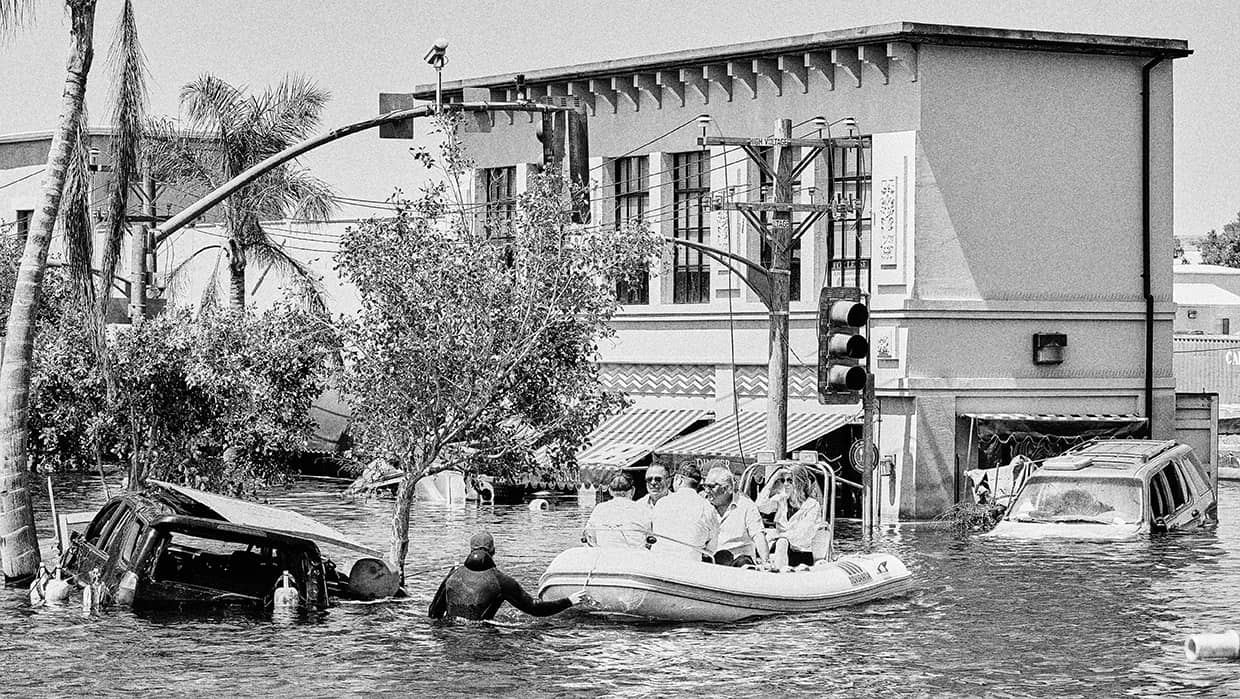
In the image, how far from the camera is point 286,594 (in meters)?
18.5

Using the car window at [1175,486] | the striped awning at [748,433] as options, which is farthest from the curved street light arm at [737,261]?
the car window at [1175,486]

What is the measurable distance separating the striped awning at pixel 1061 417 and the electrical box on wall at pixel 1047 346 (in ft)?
3.52

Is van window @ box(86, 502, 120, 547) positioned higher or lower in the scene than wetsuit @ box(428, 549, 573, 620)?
higher

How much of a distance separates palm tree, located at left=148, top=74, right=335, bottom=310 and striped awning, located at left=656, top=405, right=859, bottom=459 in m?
9.63

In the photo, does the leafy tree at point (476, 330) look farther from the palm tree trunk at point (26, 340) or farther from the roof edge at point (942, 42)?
the roof edge at point (942, 42)

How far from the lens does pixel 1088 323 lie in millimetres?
35125

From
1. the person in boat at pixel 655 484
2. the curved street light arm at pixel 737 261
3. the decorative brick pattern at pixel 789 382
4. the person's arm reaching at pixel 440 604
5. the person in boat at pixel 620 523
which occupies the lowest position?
the person's arm reaching at pixel 440 604

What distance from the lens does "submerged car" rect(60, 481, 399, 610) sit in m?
17.5

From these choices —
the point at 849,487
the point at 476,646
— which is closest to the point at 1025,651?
the point at 476,646

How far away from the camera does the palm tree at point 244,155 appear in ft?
132

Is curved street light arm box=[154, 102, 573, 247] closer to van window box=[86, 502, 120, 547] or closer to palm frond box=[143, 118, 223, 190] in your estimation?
van window box=[86, 502, 120, 547]

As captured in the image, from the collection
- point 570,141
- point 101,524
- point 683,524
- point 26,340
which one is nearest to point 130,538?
point 101,524

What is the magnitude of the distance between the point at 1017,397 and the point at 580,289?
15151mm

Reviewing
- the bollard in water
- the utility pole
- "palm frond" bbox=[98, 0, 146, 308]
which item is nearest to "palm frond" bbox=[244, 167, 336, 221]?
the utility pole
